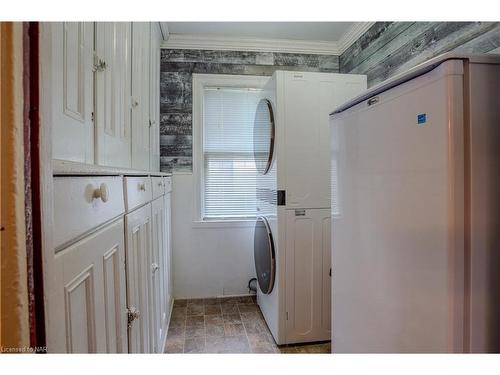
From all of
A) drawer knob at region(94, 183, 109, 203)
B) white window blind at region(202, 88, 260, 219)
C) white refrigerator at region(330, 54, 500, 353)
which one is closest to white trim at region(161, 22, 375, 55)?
white window blind at region(202, 88, 260, 219)

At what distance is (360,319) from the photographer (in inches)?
42.3

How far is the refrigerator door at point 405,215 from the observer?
0.70 metres

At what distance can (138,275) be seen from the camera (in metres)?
1.04

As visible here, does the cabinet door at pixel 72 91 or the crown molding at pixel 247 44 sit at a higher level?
the crown molding at pixel 247 44

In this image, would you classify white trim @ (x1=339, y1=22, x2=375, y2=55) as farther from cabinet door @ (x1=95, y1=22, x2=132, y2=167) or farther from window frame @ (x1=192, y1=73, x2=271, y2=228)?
cabinet door @ (x1=95, y1=22, x2=132, y2=167)

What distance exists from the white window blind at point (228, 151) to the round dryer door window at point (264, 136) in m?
0.36

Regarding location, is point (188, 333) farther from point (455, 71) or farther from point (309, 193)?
point (455, 71)

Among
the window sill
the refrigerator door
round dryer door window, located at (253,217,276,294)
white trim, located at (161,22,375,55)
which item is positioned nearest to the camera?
the refrigerator door

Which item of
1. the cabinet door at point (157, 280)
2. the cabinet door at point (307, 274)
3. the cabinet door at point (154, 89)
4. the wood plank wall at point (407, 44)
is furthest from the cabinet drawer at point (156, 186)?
the wood plank wall at point (407, 44)

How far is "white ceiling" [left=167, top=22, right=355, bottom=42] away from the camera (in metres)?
2.36

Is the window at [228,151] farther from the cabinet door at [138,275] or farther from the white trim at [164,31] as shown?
the cabinet door at [138,275]

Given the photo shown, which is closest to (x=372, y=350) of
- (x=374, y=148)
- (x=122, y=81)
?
Result: (x=374, y=148)

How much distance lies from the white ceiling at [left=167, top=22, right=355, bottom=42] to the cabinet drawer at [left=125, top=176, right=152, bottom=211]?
1.75 metres

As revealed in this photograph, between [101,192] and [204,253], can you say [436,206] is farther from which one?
[204,253]
